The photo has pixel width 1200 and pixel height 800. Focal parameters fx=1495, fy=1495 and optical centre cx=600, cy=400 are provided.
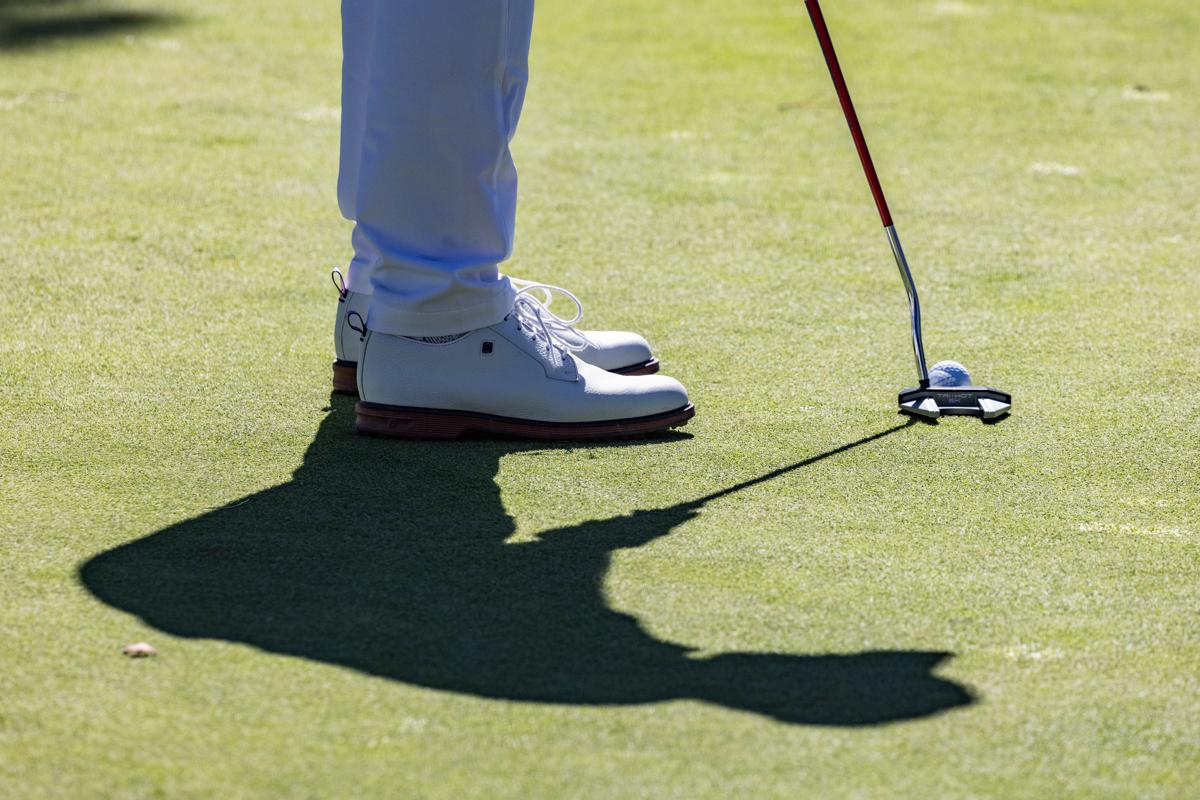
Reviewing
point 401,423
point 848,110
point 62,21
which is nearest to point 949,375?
point 848,110

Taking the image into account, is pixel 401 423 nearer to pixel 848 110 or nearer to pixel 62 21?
pixel 848 110

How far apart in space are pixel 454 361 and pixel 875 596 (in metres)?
0.71

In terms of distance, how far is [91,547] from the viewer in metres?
1.59

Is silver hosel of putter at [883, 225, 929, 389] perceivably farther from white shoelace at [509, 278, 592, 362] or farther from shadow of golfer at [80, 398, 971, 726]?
white shoelace at [509, 278, 592, 362]

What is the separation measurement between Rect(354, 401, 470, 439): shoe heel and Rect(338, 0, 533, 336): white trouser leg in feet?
0.35

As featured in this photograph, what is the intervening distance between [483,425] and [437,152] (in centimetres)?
36

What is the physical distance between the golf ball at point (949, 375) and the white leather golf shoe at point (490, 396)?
37cm

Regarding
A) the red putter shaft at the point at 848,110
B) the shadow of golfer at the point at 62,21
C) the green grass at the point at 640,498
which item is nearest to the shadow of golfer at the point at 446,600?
the green grass at the point at 640,498

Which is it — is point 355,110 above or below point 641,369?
above

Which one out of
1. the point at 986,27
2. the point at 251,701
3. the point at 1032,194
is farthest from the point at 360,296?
the point at 986,27

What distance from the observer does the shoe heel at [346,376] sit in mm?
2109

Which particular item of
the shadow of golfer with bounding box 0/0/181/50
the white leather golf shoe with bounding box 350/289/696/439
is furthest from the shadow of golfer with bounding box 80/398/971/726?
the shadow of golfer with bounding box 0/0/181/50

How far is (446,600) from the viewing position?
4.87 ft

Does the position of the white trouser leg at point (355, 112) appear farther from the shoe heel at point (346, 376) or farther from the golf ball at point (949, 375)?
the golf ball at point (949, 375)
